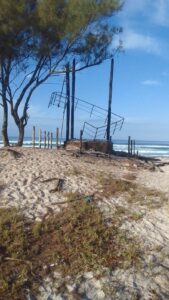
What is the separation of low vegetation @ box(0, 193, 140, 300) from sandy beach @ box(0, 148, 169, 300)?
0.30m

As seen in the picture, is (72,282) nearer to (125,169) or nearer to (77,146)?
(125,169)

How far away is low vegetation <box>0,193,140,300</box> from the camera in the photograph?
9305 mm

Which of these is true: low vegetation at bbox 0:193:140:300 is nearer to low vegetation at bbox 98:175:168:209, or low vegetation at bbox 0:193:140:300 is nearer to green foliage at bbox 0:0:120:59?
low vegetation at bbox 98:175:168:209

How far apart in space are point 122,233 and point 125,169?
6.86 metres

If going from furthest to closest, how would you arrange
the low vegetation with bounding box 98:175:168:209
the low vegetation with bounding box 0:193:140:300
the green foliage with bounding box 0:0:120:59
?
1. the green foliage with bounding box 0:0:120:59
2. the low vegetation with bounding box 98:175:168:209
3. the low vegetation with bounding box 0:193:140:300

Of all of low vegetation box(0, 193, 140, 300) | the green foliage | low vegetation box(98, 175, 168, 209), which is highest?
the green foliage

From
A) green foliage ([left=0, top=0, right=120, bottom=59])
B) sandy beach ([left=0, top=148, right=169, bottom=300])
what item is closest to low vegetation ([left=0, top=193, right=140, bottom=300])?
sandy beach ([left=0, top=148, right=169, bottom=300])

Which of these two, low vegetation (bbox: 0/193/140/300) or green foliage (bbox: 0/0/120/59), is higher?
green foliage (bbox: 0/0/120/59)

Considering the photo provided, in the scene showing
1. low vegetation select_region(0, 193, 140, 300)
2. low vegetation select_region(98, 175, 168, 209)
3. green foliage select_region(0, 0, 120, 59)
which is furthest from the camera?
green foliage select_region(0, 0, 120, 59)

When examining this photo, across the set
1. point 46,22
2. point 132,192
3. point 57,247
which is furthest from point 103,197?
point 46,22

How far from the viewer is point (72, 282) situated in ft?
30.4

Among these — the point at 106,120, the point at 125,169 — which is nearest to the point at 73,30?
the point at 106,120

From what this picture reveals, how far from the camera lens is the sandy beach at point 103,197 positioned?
9.31m

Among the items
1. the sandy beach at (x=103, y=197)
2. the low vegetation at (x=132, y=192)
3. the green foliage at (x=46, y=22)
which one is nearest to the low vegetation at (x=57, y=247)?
the sandy beach at (x=103, y=197)
